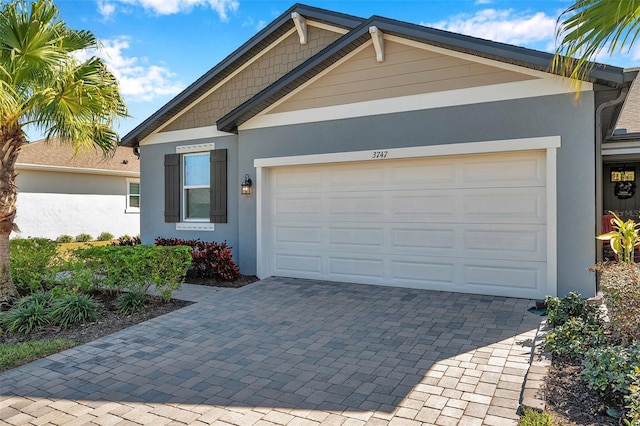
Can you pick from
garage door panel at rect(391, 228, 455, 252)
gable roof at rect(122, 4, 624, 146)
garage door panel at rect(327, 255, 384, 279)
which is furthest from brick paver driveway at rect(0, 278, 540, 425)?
gable roof at rect(122, 4, 624, 146)

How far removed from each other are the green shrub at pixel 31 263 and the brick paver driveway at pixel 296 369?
3.42 m

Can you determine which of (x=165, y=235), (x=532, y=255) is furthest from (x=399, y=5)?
(x=165, y=235)

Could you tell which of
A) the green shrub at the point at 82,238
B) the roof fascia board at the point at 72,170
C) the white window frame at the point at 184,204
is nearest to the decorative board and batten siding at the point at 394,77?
the white window frame at the point at 184,204

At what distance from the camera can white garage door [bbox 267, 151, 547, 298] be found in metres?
6.84

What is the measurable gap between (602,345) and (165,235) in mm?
9404

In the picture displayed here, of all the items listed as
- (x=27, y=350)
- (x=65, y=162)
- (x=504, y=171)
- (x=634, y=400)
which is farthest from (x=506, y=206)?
(x=65, y=162)

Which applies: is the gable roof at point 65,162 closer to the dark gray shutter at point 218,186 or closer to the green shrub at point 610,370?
the dark gray shutter at point 218,186

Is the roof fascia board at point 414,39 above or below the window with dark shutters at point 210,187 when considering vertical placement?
above

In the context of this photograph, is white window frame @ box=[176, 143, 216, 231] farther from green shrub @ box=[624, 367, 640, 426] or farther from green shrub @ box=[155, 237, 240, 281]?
green shrub @ box=[624, 367, 640, 426]

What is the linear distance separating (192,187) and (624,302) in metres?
8.90

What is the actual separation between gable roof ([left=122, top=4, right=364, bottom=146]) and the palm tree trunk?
3.74 meters

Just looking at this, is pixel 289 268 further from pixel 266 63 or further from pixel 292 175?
pixel 266 63

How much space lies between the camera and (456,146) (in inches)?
281

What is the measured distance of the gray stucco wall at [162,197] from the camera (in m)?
9.77
